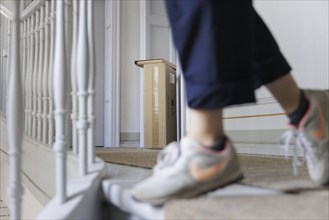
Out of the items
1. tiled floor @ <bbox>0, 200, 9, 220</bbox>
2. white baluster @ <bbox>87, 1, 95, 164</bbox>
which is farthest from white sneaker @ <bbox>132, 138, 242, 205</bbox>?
tiled floor @ <bbox>0, 200, 9, 220</bbox>

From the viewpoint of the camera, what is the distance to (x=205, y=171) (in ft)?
2.24

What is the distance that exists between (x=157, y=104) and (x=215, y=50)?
2.68m

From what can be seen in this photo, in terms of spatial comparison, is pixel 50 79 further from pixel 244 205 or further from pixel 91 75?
pixel 244 205

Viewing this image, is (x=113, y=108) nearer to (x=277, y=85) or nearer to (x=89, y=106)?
(x=89, y=106)

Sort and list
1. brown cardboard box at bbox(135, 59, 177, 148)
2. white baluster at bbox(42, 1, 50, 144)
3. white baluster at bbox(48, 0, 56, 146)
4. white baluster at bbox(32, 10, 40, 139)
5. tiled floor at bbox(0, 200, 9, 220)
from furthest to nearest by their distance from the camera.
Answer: brown cardboard box at bbox(135, 59, 177, 148)
tiled floor at bbox(0, 200, 9, 220)
white baluster at bbox(32, 10, 40, 139)
white baluster at bbox(42, 1, 50, 144)
white baluster at bbox(48, 0, 56, 146)

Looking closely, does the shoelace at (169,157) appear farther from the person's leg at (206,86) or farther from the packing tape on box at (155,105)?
the packing tape on box at (155,105)

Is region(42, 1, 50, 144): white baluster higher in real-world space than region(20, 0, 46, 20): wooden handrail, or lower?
lower

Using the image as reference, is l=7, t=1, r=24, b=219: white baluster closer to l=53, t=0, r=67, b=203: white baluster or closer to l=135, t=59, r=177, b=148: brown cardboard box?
l=53, t=0, r=67, b=203: white baluster

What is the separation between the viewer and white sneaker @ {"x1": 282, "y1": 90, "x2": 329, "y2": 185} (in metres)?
0.78

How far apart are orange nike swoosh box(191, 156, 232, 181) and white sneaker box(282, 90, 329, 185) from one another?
0.62 feet

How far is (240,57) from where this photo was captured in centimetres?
67

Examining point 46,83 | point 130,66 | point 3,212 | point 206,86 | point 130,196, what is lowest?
point 3,212

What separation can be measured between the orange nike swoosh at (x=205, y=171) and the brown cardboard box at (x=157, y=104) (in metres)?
2.56

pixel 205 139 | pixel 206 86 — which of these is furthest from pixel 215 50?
pixel 205 139
